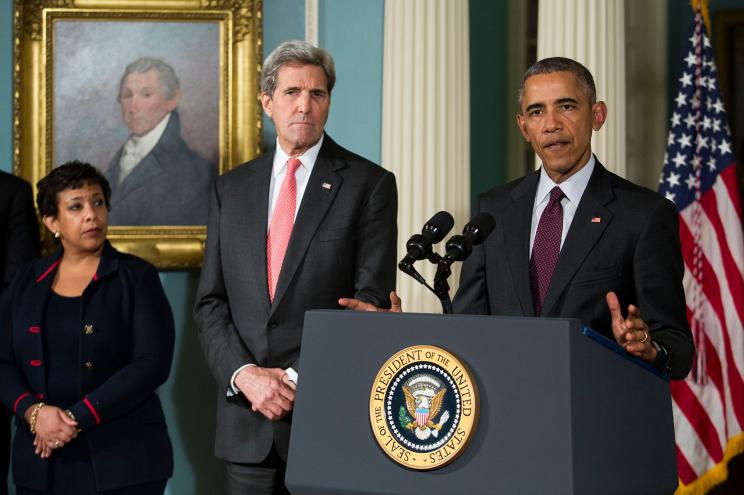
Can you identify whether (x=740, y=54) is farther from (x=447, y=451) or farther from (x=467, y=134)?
(x=447, y=451)

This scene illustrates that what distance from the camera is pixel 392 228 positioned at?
3213 millimetres

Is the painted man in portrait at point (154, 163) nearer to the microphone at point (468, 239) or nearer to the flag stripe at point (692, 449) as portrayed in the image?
the flag stripe at point (692, 449)

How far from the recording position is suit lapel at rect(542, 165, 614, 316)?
8.07 ft

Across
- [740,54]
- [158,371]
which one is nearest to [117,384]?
[158,371]

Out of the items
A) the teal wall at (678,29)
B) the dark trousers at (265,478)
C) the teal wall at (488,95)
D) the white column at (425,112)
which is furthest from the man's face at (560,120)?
the teal wall at (678,29)

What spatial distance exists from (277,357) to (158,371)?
2.83 feet

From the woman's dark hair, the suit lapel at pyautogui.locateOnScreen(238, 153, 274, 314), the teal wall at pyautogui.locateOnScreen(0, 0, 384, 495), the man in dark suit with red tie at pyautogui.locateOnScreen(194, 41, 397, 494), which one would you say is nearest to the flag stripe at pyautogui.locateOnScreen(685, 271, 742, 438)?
the teal wall at pyautogui.locateOnScreen(0, 0, 384, 495)

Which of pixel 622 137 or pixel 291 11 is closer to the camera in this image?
pixel 622 137

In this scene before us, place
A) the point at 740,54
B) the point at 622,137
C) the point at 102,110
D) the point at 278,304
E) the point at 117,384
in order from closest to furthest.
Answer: the point at 278,304, the point at 117,384, the point at 622,137, the point at 102,110, the point at 740,54

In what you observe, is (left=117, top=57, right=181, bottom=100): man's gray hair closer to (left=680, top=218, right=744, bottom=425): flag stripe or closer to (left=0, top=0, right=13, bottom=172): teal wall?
(left=0, top=0, right=13, bottom=172): teal wall

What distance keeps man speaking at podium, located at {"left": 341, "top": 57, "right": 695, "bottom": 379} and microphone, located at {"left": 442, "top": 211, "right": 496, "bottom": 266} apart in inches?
13.8

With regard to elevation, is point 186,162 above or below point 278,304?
above

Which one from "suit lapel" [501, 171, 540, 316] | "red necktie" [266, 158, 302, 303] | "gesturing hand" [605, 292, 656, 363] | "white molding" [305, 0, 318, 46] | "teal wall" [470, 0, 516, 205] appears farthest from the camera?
"teal wall" [470, 0, 516, 205]

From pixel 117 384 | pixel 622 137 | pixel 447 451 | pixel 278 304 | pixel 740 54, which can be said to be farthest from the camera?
pixel 740 54
